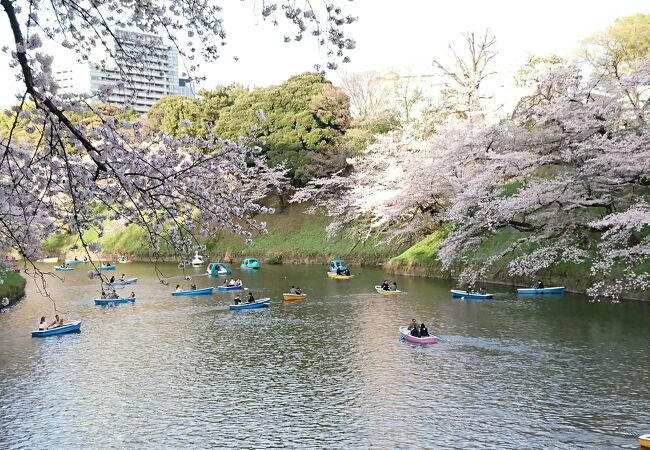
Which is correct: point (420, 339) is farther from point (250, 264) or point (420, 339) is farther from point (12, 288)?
point (250, 264)

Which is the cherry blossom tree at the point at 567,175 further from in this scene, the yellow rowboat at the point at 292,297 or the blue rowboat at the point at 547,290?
the yellow rowboat at the point at 292,297

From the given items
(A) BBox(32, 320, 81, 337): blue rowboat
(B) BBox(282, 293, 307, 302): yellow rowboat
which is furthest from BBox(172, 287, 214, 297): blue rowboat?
(A) BBox(32, 320, 81, 337): blue rowboat

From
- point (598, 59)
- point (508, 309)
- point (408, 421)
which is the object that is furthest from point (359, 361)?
point (598, 59)

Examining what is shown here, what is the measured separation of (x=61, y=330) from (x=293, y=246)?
104 ft

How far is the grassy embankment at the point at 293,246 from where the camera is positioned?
5097 cm

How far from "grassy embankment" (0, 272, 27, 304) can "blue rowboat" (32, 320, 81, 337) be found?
34.6 feet

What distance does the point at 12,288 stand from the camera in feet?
124

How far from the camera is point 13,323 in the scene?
94.7ft

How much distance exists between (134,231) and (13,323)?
39127 mm

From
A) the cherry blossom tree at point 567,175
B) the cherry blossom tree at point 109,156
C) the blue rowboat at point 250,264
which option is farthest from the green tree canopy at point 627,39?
the cherry blossom tree at point 109,156

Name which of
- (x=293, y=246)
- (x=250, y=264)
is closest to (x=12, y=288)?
(x=250, y=264)

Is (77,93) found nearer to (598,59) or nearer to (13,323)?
(13,323)

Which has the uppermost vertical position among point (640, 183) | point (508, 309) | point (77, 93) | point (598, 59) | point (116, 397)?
point (598, 59)

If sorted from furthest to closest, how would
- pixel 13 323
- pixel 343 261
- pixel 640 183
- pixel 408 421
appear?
pixel 343 261 < pixel 13 323 < pixel 640 183 < pixel 408 421
